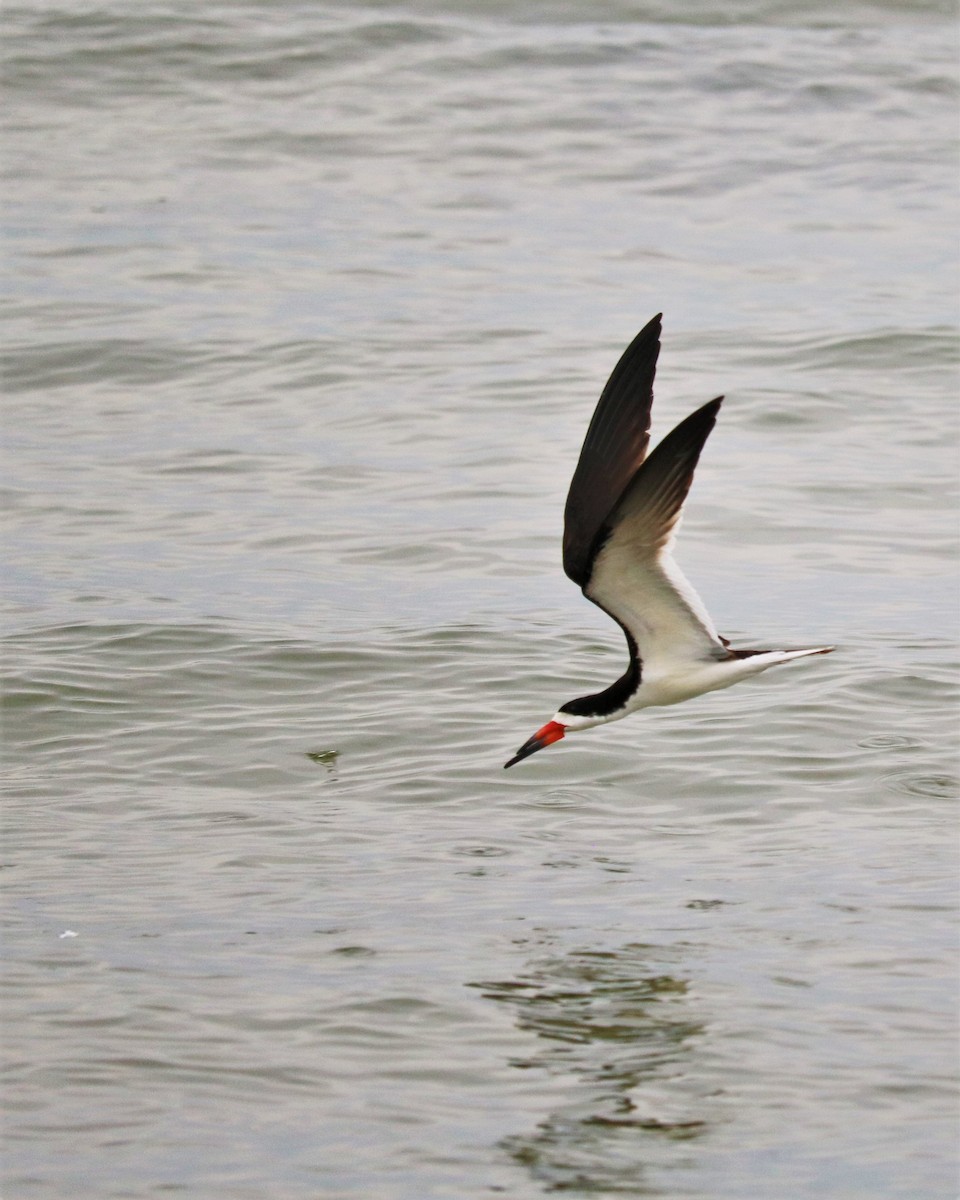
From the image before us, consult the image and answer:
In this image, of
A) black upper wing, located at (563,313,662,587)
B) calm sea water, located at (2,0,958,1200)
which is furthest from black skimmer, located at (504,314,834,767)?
calm sea water, located at (2,0,958,1200)

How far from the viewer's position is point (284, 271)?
16.5 m

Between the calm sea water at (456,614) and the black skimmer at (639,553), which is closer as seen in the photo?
the calm sea water at (456,614)

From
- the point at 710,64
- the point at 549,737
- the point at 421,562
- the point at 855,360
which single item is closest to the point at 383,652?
the point at 421,562

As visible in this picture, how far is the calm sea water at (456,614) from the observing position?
5.26 meters

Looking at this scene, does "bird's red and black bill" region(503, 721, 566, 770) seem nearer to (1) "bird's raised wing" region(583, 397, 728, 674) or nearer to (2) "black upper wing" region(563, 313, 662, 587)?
(1) "bird's raised wing" region(583, 397, 728, 674)

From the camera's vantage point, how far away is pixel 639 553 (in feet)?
21.3

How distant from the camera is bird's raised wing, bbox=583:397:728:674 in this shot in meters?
6.13

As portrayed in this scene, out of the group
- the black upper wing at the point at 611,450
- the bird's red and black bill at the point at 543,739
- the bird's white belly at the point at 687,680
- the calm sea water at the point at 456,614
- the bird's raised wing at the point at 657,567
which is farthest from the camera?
the bird's red and black bill at the point at 543,739

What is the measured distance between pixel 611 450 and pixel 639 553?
417mm

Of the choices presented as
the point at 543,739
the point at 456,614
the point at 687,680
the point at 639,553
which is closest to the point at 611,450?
the point at 639,553

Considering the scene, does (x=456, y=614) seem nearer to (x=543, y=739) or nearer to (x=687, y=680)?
(x=543, y=739)

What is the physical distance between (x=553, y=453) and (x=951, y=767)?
5283 mm

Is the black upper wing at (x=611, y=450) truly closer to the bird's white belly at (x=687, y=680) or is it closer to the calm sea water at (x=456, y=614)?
the bird's white belly at (x=687, y=680)

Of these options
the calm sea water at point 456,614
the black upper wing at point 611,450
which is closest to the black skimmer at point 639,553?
the black upper wing at point 611,450
